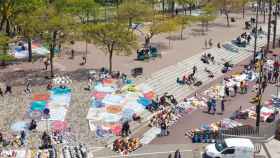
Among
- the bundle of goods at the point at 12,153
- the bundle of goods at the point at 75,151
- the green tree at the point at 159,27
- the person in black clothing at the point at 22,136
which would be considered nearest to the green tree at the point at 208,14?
the green tree at the point at 159,27

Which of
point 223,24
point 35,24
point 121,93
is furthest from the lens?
point 223,24

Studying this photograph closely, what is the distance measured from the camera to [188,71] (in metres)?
64.4

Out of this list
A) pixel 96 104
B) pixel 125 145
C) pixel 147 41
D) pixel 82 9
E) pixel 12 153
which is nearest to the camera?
pixel 12 153

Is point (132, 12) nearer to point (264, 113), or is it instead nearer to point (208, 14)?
point (208, 14)

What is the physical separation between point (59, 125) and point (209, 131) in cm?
1258

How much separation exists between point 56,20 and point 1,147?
17.7 m

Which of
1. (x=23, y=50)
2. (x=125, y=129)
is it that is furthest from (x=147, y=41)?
(x=125, y=129)

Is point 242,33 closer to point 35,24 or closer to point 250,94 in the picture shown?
point 250,94

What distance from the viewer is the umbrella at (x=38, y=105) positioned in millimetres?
51969

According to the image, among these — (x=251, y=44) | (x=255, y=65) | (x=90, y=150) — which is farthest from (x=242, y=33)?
(x=90, y=150)

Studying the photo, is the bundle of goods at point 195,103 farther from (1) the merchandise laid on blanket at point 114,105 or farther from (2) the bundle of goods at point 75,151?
(2) the bundle of goods at point 75,151

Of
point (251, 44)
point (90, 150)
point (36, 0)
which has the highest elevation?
point (36, 0)

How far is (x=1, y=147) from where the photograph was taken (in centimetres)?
4550

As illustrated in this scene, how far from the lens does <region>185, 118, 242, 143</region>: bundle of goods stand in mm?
47281
